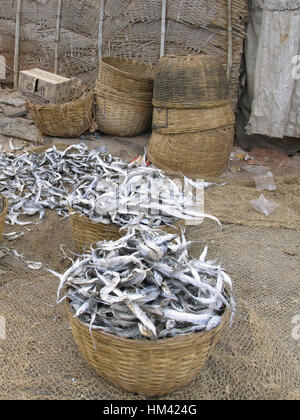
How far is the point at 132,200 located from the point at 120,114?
10.3 ft

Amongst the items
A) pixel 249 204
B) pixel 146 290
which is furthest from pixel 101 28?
pixel 146 290

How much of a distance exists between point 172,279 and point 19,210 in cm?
232

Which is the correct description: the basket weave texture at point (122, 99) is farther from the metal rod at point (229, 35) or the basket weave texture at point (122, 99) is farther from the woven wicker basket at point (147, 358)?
the woven wicker basket at point (147, 358)

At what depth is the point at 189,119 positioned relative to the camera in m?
5.19

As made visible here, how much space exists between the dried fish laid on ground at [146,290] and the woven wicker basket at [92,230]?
0.61m

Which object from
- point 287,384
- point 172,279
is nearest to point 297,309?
point 287,384

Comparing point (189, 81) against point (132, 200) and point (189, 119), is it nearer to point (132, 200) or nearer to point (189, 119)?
point (189, 119)

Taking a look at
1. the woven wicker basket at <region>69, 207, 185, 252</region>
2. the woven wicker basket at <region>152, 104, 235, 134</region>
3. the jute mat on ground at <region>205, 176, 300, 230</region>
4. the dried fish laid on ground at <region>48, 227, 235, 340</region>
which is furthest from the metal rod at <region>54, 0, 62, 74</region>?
the dried fish laid on ground at <region>48, 227, 235, 340</region>

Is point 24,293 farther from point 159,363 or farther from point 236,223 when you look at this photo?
point 236,223

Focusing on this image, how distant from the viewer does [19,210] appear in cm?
412

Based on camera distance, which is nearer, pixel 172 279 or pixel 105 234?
pixel 172 279

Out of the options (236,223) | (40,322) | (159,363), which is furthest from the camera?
(236,223)

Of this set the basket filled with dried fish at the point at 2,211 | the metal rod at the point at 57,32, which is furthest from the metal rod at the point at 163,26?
the basket filled with dried fish at the point at 2,211

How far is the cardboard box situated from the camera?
5.89 metres
